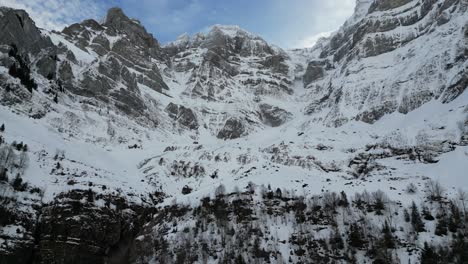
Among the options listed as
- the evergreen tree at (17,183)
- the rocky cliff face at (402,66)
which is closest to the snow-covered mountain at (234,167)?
the evergreen tree at (17,183)

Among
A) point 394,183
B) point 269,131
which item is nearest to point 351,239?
point 394,183

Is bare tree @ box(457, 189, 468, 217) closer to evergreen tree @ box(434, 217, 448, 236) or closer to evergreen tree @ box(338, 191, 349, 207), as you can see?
evergreen tree @ box(434, 217, 448, 236)

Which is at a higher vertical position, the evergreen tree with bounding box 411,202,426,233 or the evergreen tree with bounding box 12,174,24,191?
the evergreen tree with bounding box 12,174,24,191

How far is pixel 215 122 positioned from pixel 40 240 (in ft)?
463

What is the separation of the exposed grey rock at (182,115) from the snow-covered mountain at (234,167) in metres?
0.88

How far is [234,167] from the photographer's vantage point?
111750 mm

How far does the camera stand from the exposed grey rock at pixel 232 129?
18362 cm

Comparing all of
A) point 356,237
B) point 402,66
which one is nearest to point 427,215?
point 356,237

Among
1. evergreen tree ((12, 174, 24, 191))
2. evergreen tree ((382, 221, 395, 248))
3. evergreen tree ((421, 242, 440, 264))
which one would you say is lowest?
evergreen tree ((421, 242, 440, 264))

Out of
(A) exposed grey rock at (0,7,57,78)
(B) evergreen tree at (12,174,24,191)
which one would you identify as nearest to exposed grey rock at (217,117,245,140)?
(A) exposed grey rock at (0,7,57,78)

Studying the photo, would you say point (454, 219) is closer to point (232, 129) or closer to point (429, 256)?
point (429, 256)

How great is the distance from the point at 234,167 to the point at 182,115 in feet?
264

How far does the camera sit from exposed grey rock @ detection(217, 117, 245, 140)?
602ft

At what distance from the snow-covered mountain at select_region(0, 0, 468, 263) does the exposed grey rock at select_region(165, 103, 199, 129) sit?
2.90 ft
